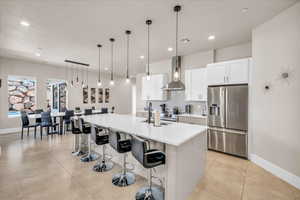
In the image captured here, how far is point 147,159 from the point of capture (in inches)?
75.0

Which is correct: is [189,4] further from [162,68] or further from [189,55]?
[162,68]

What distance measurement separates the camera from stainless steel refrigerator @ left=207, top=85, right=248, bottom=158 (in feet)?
11.3

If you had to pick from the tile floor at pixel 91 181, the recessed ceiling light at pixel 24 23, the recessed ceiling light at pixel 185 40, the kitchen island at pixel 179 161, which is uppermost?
the recessed ceiling light at pixel 185 40

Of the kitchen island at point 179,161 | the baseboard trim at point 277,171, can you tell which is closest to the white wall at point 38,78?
the kitchen island at point 179,161

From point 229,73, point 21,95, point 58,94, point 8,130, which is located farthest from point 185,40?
point 8,130

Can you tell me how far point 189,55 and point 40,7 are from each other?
14.5ft

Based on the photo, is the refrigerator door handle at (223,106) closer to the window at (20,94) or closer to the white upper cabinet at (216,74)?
the white upper cabinet at (216,74)

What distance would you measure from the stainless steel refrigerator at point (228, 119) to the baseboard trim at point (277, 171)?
25cm

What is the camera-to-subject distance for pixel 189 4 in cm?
245

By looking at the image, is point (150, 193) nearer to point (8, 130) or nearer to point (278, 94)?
point (278, 94)

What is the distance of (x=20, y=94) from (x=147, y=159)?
287 inches

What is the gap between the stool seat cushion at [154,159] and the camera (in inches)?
72.4

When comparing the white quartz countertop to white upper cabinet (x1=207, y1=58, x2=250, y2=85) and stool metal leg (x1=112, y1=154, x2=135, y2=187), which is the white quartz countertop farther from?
white upper cabinet (x1=207, y1=58, x2=250, y2=85)

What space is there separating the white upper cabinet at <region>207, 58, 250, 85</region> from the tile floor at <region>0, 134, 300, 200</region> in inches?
79.0
